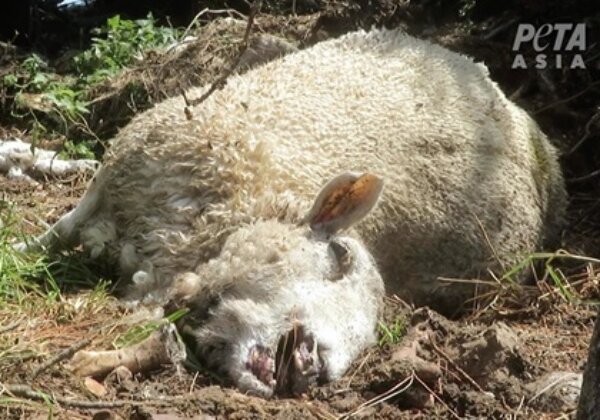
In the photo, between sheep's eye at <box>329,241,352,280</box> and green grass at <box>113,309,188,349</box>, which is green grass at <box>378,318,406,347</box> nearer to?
sheep's eye at <box>329,241,352,280</box>

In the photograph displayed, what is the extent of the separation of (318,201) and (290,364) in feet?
2.71

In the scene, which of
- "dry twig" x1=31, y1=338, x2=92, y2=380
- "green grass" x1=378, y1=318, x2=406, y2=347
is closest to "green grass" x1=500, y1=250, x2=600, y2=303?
"green grass" x1=378, y1=318, x2=406, y2=347

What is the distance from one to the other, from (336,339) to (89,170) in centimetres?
351

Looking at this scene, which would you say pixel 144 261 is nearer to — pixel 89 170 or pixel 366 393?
pixel 366 393

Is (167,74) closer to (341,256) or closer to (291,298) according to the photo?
(341,256)

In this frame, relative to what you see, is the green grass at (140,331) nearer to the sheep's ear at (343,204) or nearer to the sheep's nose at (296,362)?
the sheep's nose at (296,362)

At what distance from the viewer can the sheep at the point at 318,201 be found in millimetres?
4688

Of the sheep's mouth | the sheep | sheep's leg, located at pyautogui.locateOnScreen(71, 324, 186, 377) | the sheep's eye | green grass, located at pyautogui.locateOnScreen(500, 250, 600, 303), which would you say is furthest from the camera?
green grass, located at pyautogui.locateOnScreen(500, 250, 600, 303)

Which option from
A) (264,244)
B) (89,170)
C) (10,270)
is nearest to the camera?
(264,244)

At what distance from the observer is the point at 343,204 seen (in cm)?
505

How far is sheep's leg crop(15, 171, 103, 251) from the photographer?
5.86 metres

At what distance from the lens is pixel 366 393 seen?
4.50 metres

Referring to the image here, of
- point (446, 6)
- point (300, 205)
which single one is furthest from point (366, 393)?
point (446, 6)

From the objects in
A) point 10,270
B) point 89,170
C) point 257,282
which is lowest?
point 89,170
